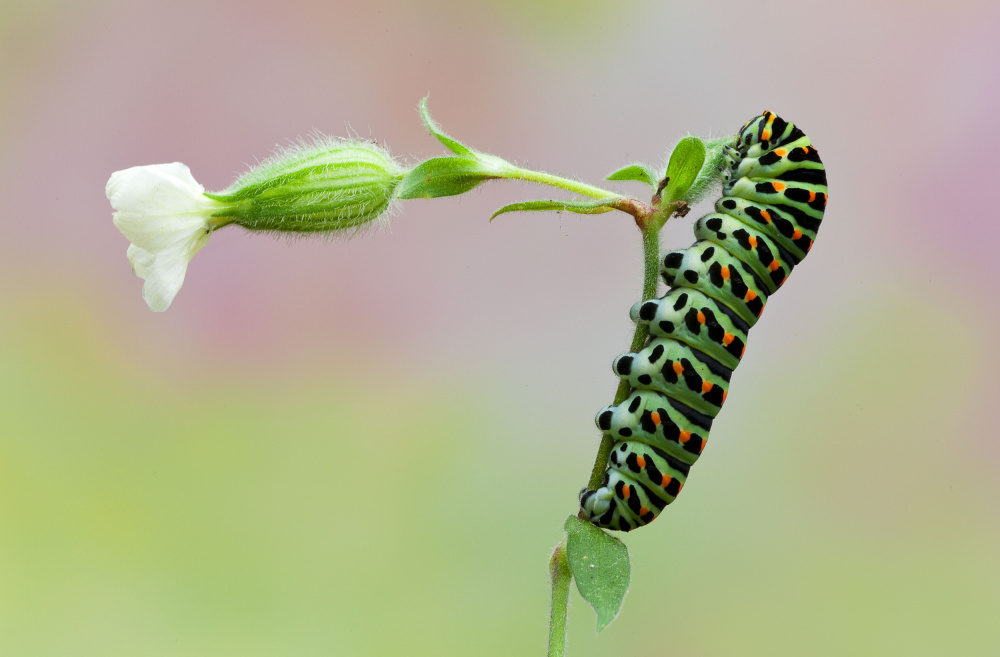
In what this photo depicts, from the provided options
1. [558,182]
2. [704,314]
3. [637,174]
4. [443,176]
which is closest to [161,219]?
[443,176]

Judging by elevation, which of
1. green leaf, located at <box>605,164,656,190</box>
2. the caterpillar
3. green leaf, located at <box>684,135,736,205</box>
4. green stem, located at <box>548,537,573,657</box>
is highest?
→ green leaf, located at <box>684,135,736,205</box>

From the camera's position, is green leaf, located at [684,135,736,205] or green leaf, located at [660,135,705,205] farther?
green leaf, located at [684,135,736,205]

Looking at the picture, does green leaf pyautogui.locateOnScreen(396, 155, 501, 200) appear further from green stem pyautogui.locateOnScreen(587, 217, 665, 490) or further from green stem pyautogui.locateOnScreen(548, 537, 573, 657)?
green stem pyautogui.locateOnScreen(548, 537, 573, 657)

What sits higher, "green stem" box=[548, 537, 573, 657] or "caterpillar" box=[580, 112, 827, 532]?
"caterpillar" box=[580, 112, 827, 532]

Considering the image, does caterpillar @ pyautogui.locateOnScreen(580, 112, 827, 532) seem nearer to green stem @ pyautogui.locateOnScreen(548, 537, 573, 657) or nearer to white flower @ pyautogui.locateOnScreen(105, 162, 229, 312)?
green stem @ pyautogui.locateOnScreen(548, 537, 573, 657)

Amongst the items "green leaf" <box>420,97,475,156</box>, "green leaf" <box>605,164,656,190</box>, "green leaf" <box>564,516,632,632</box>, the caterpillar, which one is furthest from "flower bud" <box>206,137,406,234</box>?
"green leaf" <box>564,516,632,632</box>

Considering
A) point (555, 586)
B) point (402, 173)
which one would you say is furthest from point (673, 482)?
point (402, 173)
